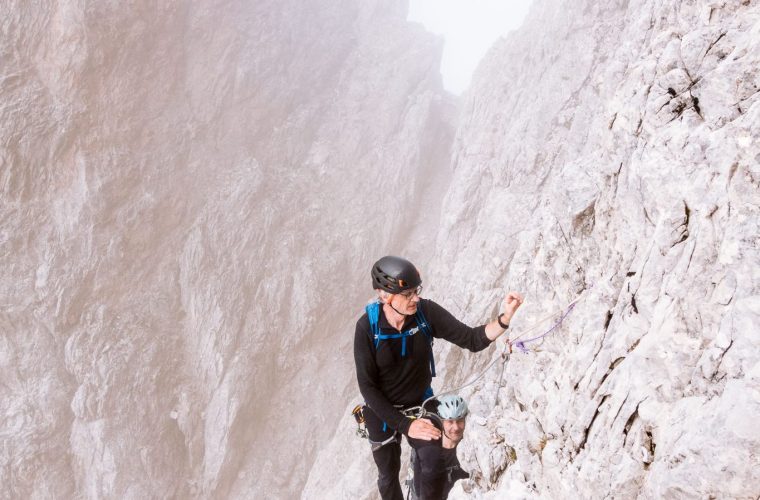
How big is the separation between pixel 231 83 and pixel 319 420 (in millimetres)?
20493

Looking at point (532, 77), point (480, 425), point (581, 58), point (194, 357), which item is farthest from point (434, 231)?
point (480, 425)

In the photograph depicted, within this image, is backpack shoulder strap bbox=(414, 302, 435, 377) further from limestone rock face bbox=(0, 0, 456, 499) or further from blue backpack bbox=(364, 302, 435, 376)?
limestone rock face bbox=(0, 0, 456, 499)

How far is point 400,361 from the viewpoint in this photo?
703cm

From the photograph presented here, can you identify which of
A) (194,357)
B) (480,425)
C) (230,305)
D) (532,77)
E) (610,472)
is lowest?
(194,357)

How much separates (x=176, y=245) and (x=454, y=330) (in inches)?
851

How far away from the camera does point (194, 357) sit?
23594mm

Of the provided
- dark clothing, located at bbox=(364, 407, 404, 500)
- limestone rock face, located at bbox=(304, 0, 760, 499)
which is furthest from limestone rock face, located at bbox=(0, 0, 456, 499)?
limestone rock face, located at bbox=(304, 0, 760, 499)

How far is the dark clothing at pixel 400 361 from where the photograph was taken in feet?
21.9

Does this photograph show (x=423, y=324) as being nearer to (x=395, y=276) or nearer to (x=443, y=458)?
(x=395, y=276)

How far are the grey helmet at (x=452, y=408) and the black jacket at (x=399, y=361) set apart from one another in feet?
1.62

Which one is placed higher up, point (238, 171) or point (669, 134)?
point (669, 134)

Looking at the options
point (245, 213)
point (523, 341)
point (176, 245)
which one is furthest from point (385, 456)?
point (176, 245)

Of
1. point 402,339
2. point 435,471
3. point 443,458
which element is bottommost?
point 435,471

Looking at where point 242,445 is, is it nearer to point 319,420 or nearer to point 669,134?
point 319,420
